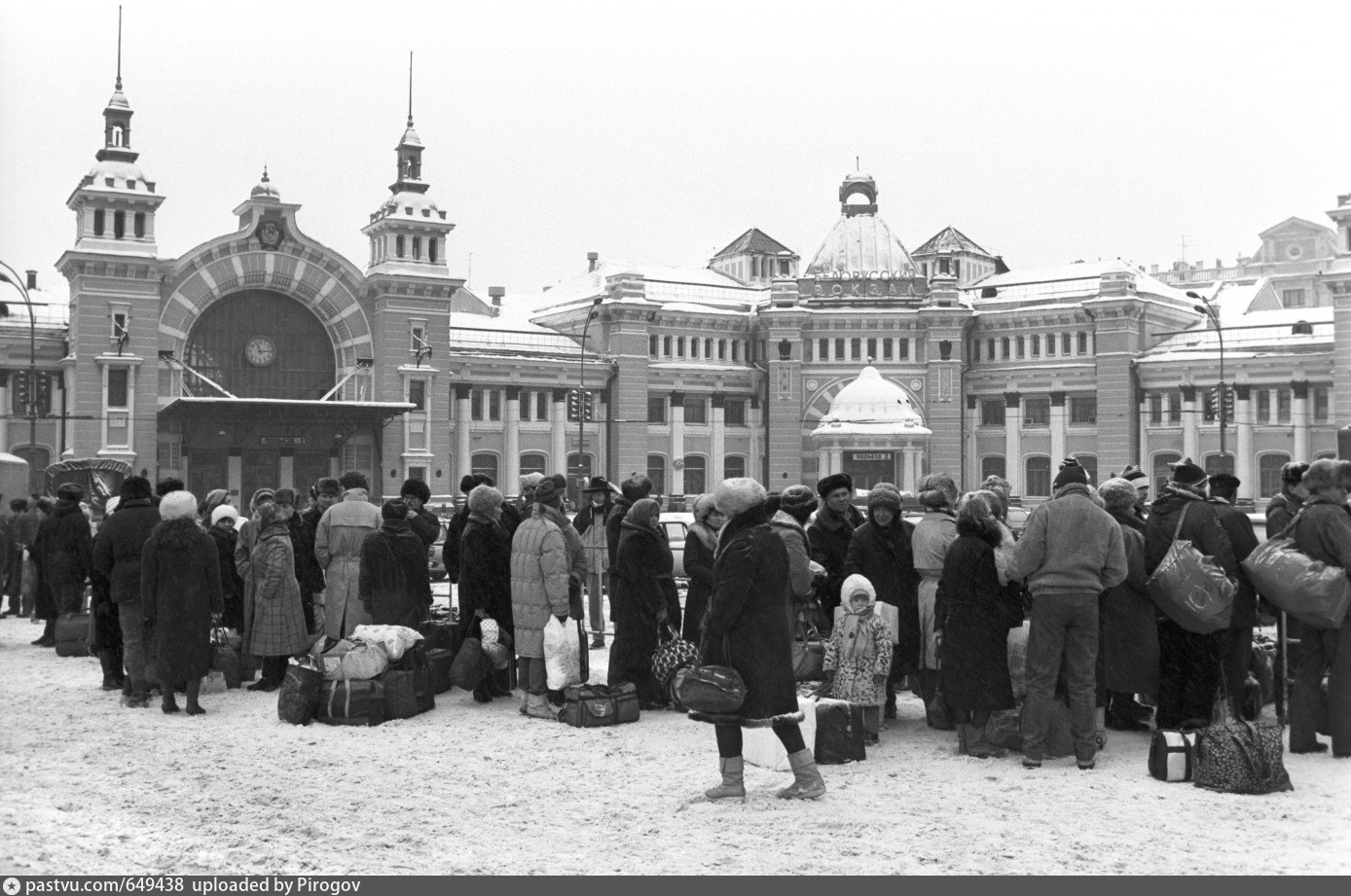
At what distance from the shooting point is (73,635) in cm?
1630

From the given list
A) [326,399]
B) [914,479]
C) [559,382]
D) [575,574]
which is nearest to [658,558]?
[575,574]

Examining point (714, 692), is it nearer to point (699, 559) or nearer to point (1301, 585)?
point (699, 559)

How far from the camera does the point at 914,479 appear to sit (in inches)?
2036

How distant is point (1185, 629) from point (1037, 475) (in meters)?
50.7

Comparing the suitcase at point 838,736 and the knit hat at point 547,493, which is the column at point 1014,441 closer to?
the knit hat at point 547,493

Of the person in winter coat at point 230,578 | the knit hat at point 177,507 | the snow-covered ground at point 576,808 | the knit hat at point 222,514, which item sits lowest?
the snow-covered ground at point 576,808

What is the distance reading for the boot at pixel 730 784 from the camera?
9000mm

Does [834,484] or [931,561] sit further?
[834,484]

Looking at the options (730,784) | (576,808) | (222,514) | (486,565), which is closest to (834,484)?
(486,565)

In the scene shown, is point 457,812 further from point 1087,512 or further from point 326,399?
point 326,399

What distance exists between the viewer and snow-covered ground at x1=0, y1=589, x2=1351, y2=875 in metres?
7.62

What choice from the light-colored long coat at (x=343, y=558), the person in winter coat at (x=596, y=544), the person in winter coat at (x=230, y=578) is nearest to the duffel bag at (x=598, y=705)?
the light-colored long coat at (x=343, y=558)

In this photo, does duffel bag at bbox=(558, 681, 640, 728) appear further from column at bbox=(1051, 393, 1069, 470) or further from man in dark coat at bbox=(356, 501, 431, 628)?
column at bbox=(1051, 393, 1069, 470)

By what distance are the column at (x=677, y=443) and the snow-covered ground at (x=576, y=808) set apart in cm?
4748
